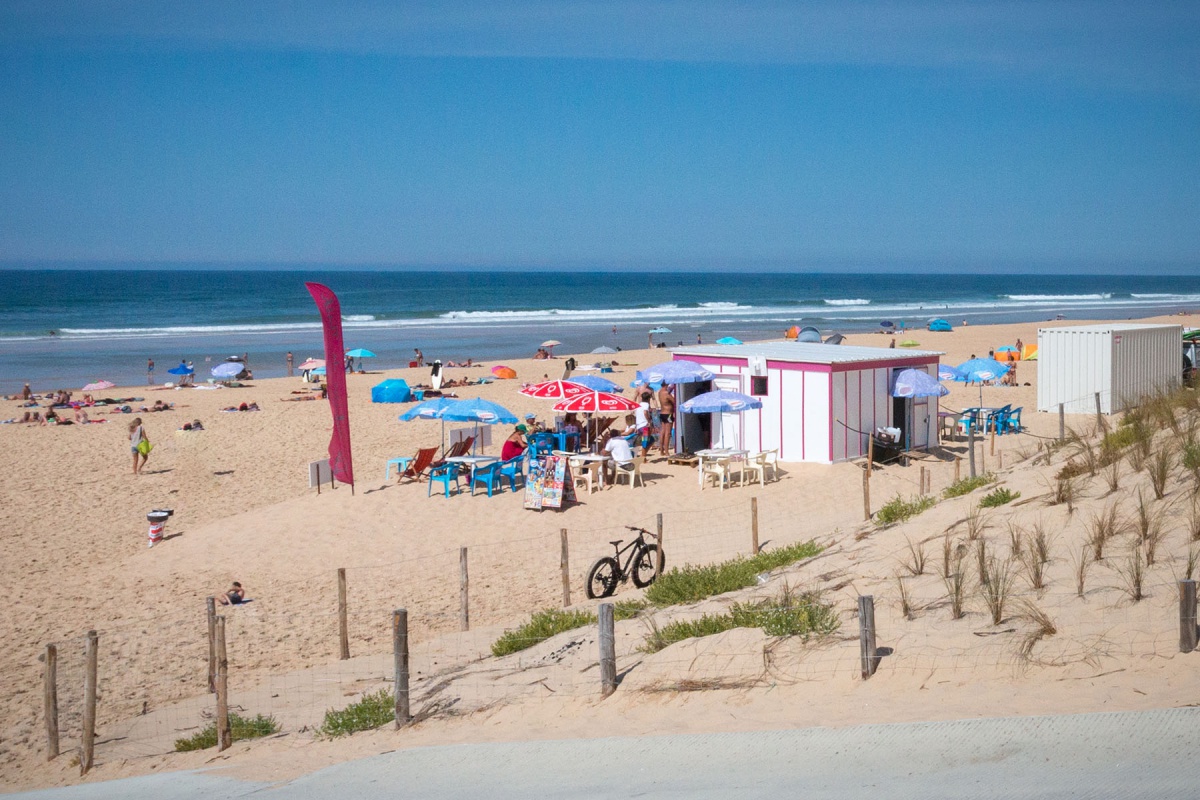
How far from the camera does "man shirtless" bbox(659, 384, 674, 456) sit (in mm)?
16781

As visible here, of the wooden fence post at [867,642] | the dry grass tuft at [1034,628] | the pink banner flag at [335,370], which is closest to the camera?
the wooden fence post at [867,642]

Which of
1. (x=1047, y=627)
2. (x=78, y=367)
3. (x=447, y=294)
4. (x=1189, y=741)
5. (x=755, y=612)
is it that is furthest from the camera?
(x=447, y=294)

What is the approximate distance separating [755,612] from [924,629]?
1264 mm

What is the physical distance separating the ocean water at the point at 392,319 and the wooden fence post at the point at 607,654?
31.2 m

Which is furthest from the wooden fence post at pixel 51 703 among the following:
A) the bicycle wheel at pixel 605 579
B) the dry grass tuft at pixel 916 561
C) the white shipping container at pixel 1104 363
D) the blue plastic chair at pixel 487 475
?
the white shipping container at pixel 1104 363

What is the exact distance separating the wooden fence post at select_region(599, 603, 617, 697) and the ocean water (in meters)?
31.2

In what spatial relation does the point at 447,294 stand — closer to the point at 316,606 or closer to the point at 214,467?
the point at 214,467

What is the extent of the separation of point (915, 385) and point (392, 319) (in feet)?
185

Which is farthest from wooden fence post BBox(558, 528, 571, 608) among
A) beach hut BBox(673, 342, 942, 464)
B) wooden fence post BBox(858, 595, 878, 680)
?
beach hut BBox(673, 342, 942, 464)

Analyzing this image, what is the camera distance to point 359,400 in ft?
88.1

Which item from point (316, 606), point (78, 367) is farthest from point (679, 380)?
point (78, 367)

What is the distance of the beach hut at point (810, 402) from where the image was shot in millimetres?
16047

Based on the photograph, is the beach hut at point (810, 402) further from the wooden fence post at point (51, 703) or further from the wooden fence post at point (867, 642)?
the wooden fence post at point (51, 703)

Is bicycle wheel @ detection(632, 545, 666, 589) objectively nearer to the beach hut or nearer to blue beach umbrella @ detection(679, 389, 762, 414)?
blue beach umbrella @ detection(679, 389, 762, 414)
